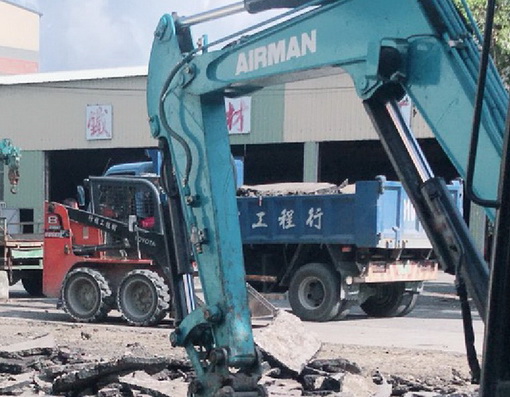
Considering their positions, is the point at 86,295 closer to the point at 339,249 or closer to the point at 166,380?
the point at 339,249

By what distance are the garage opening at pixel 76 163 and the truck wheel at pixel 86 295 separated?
20384mm

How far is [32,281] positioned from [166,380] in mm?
13149

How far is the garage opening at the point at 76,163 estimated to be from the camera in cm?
3912

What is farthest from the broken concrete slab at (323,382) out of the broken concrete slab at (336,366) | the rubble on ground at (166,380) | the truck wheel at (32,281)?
the truck wheel at (32,281)

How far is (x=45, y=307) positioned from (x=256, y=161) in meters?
21.4

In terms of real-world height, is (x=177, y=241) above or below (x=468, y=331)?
above

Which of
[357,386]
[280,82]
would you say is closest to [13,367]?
[357,386]

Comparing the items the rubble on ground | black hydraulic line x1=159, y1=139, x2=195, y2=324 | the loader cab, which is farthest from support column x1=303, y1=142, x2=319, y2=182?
black hydraulic line x1=159, y1=139, x2=195, y2=324

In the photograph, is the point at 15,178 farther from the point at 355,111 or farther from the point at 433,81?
the point at 433,81

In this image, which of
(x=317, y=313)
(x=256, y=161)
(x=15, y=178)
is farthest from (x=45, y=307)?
(x=256, y=161)

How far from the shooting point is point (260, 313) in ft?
46.4

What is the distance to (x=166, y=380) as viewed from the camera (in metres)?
9.56

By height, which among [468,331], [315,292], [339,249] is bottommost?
[315,292]

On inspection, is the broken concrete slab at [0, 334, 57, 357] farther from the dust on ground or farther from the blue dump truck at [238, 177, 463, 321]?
the blue dump truck at [238, 177, 463, 321]
